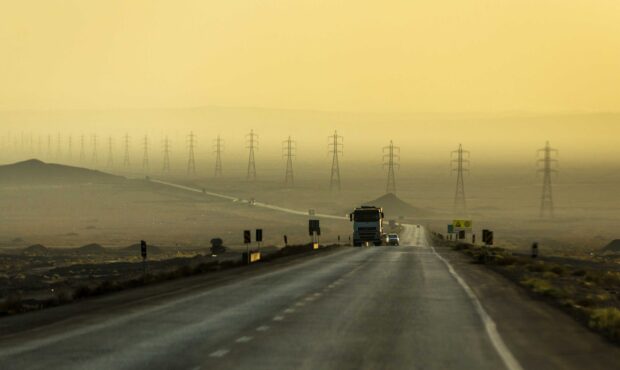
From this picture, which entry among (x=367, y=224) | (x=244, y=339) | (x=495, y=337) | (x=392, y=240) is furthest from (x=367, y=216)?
(x=244, y=339)

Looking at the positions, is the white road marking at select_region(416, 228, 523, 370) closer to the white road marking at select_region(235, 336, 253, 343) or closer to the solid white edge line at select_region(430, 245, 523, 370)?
the solid white edge line at select_region(430, 245, 523, 370)

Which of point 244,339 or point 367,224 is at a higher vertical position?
point 367,224

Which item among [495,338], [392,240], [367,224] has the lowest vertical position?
[495,338]

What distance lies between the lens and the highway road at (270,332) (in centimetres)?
1766

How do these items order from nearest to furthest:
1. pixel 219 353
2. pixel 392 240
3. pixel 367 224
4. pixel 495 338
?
pixel 219 353, pixel 495 338, pixel 367 224, pixel 392 240

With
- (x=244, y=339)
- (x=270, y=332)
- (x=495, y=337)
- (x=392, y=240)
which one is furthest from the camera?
(x=392, y=240)

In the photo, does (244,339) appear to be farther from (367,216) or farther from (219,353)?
(367,216)

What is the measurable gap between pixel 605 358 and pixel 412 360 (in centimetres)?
317

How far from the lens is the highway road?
17656 mm

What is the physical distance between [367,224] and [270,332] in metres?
90.7

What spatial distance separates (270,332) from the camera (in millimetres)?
22297

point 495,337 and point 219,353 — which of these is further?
point 495,337

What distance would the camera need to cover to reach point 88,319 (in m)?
25.7

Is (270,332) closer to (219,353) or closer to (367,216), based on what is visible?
(219,353)
